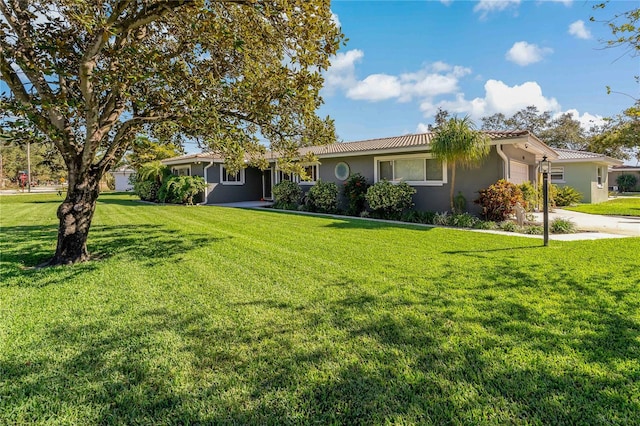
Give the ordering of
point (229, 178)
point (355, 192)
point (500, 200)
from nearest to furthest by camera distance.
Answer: point (500, 200) → point (355, 192) → point (229, 178)

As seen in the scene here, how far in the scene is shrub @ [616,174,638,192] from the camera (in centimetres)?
3784

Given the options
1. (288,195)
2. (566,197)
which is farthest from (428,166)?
(566,197)

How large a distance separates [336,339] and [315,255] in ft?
11.2

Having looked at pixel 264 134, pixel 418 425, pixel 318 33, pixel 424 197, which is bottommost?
pixel 418 425

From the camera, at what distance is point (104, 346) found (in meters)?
3.08

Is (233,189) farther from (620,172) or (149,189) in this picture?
(620,172)

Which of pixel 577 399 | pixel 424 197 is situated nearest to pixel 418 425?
pixel 577 399

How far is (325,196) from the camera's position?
15.2 meters

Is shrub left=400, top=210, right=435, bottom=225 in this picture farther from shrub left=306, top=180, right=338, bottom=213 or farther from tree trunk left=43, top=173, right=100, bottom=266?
tree trunk left=43, top=173, right=100, bottom=266

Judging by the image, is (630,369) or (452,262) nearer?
(630,369)

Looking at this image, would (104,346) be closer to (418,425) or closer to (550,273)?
(418,425)

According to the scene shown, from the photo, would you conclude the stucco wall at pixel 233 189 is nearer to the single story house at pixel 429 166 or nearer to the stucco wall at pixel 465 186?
the single story house at pixel 429 166

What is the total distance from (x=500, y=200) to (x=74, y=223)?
11.4m

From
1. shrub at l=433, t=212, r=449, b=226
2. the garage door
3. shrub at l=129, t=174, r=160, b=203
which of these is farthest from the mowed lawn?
shrub at l=129, t=174, r=160, b=203
